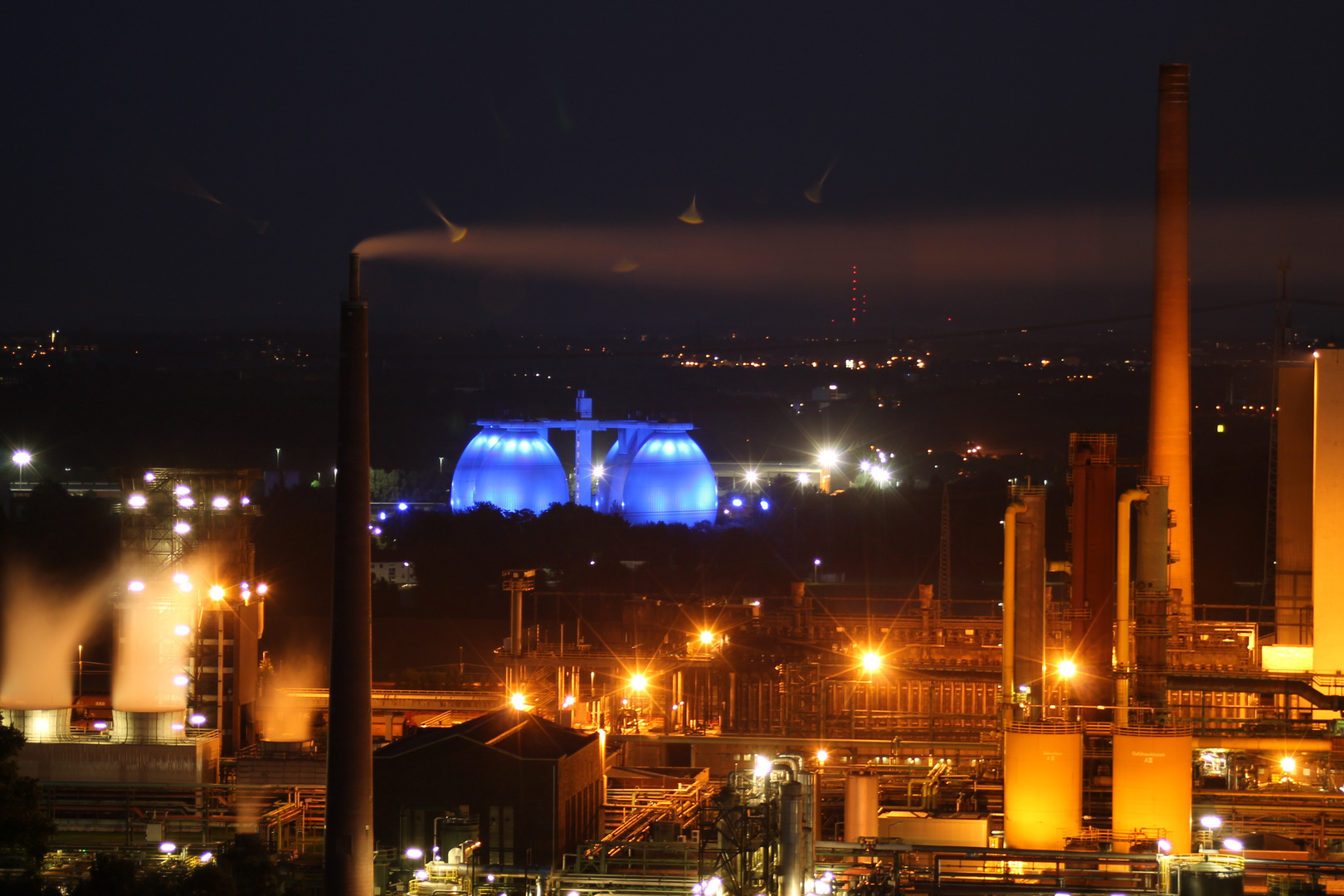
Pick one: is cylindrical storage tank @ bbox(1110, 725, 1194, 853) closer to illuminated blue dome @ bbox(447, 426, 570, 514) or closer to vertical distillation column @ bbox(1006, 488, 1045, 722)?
vertical distillation column @ bbox(1006, 488, 1045, 722)

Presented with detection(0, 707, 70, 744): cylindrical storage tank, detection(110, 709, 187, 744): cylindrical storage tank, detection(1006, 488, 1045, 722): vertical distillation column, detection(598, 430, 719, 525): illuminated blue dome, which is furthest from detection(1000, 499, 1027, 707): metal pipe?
detection(598, 430, 719, 525): illuminated blue dome

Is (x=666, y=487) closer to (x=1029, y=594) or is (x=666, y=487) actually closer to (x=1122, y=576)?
(x=1122, y=576)

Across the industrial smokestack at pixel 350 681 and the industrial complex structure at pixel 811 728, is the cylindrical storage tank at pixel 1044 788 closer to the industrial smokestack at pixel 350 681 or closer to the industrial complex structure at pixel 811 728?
the industrial complex structure at pixel 811 728

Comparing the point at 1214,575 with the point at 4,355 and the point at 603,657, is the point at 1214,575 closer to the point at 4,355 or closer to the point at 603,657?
the point at 603,657

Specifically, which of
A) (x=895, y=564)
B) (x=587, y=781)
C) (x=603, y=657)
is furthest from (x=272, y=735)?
(x=895, y=564)

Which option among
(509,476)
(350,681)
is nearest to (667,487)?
(509,476)

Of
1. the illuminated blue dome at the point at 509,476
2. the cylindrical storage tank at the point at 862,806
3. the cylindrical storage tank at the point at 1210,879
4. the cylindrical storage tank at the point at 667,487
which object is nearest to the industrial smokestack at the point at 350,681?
the cylindrical storage tank at the point at 862,806
